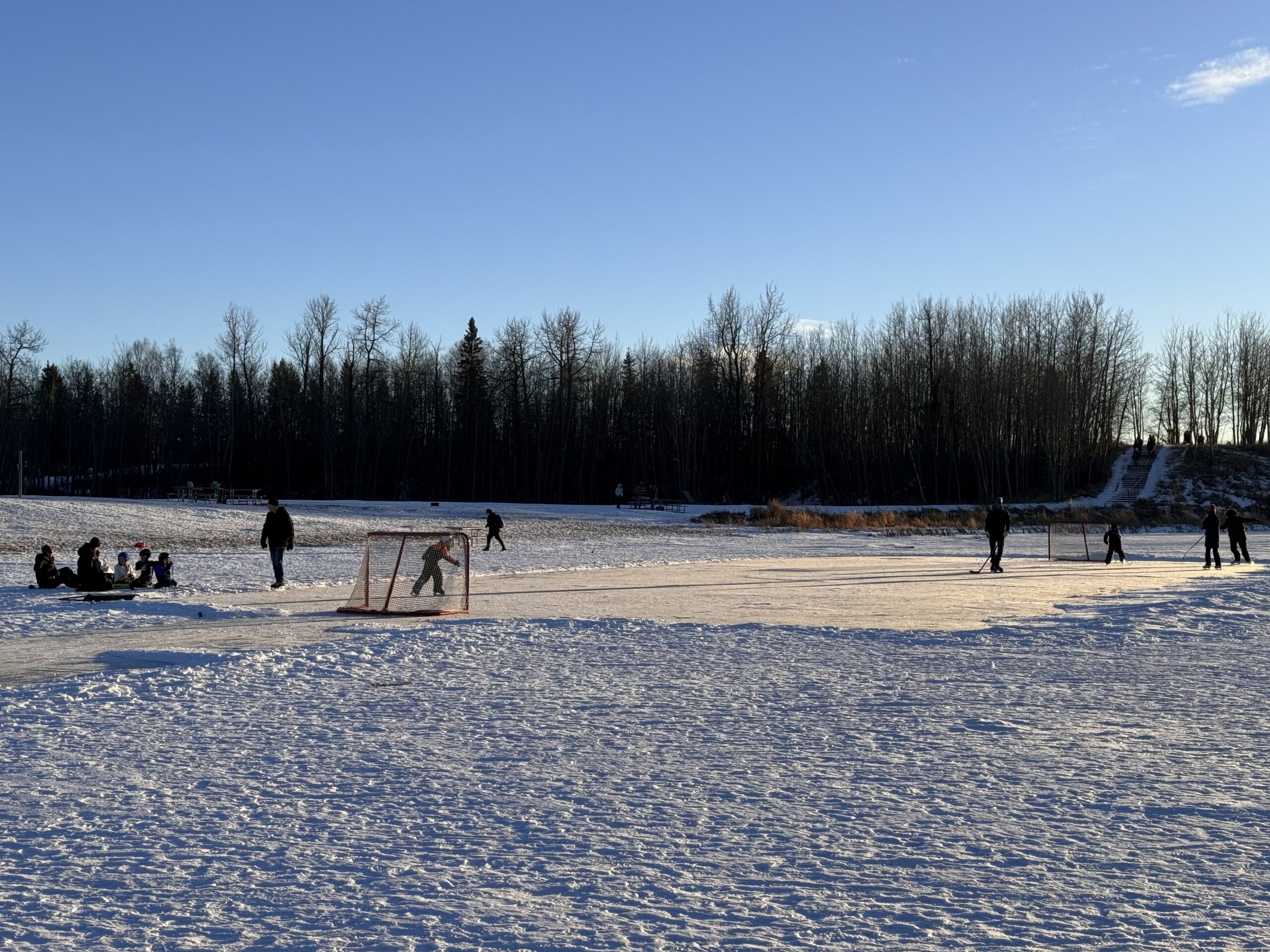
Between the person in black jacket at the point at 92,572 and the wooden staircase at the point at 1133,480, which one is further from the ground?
the wooden staircase at the point at 1133,480

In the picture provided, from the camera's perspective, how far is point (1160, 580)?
23484 mm

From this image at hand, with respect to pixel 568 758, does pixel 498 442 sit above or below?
above

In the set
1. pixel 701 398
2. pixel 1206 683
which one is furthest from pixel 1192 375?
Answer: pixel 1206 683

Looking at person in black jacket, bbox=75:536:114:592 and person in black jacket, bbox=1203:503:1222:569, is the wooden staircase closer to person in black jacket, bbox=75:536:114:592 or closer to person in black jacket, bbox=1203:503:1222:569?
person in black jacket, bbox=1203:503:1222:569

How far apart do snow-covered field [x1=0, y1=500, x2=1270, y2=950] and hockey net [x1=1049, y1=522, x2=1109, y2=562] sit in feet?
63.7

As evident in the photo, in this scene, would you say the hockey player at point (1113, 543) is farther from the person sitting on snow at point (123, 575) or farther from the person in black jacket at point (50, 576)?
the person in black jacket at point (50, 576)

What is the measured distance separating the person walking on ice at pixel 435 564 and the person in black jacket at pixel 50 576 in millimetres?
6453

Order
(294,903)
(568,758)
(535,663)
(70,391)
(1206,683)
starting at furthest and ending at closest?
(70,391)
(535,663)
(1206,683)
(568,758)
(294,903)

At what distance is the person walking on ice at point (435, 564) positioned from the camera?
1827 centimetres

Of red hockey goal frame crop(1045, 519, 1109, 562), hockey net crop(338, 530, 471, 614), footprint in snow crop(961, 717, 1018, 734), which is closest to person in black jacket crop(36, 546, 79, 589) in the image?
hockey net crop(338, 530, 471, 614)

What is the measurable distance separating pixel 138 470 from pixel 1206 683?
101 meters

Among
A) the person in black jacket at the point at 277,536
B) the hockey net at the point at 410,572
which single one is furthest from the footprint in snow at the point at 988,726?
the person in black jacket at the point at 277,536

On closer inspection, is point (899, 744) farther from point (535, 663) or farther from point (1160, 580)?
point (1160, 580)

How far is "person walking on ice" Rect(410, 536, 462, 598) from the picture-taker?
18.3 metres
